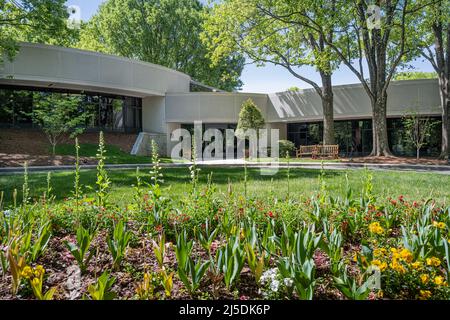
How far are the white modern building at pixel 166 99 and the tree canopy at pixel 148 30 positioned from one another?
8683 millimetres

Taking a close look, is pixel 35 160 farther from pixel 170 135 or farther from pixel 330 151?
pixel 330 151

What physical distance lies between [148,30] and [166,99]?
41.0ft

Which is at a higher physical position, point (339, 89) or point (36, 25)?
point (36, 25)

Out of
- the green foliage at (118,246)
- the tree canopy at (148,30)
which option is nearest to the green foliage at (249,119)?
the tree canopy at (148,30)

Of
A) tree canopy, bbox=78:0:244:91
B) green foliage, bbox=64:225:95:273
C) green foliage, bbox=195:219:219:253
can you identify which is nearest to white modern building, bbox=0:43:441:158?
tree canopy, bbox=78:0:244:91

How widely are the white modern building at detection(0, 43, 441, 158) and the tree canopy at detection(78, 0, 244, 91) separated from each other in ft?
28.5

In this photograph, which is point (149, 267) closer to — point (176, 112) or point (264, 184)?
point (264, 184)

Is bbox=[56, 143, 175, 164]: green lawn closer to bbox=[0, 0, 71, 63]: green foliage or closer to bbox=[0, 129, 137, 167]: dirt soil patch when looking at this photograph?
bbox=[0, 129, 137, 167]: dirt soil patch

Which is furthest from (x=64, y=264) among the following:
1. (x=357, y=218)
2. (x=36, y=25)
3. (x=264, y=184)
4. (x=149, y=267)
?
(x=36, y=25)

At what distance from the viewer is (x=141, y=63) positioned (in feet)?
79.4

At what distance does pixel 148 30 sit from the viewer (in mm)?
35125

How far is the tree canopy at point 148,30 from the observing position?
114ft

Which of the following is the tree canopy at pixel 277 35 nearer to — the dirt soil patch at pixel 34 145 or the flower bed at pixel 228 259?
the dirt soil patch at pixel 34 145
